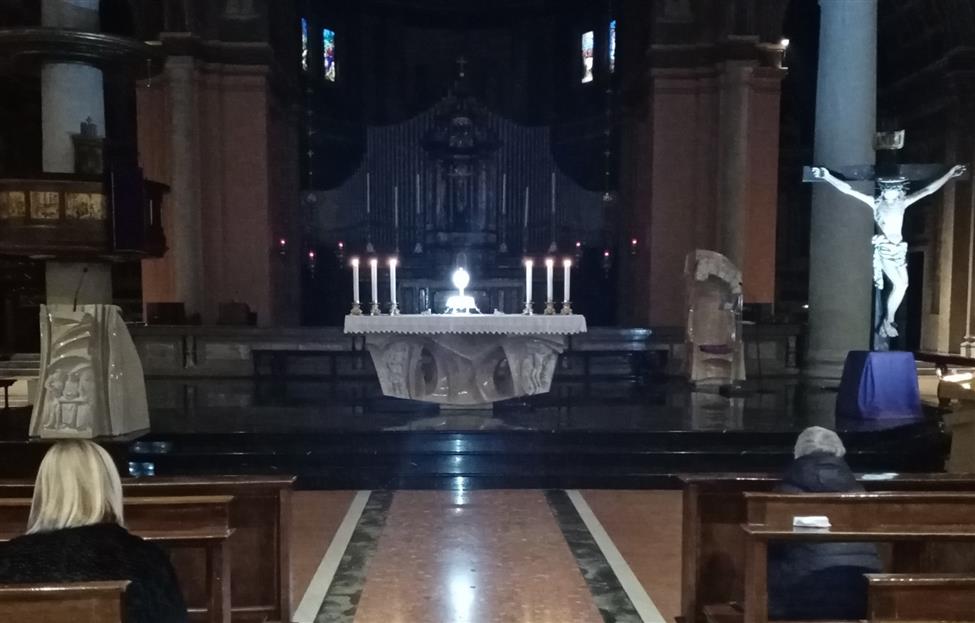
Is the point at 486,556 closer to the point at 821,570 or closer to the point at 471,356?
the point at 821,570

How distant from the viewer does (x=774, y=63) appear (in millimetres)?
13984

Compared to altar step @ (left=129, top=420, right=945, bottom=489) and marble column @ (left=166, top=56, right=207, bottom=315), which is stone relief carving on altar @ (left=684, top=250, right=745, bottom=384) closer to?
altar step @ (left=129, top=420, right=945, bottom=489)

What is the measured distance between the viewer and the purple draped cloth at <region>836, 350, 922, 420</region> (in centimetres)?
749

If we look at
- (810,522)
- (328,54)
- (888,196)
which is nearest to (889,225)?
(888,196)

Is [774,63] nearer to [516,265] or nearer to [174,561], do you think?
[516,265]

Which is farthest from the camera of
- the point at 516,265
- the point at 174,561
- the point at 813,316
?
the point at 516,265

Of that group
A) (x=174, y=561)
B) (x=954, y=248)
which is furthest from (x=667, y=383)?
(x=954, y=248)

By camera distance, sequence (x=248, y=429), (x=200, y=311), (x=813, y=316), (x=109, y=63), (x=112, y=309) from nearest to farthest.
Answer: (x=112, y=309) → (x=248, y=429) → (x=109, y=63) → (x=813, y=316) → (x=200, y=311)

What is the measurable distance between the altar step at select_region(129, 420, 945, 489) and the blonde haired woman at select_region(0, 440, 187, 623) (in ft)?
13.8

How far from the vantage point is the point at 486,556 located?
15.7 ft

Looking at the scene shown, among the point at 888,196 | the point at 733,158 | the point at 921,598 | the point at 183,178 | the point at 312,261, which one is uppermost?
the point at 733,158

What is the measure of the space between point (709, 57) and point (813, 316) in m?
5.98

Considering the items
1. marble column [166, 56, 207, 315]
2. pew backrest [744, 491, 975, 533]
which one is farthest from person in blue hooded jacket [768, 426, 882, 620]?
marble column [166, 56, 207, 315]

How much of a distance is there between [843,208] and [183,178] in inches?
414
